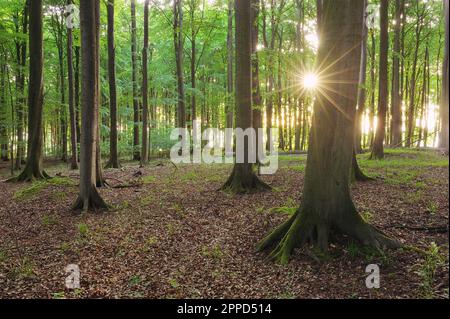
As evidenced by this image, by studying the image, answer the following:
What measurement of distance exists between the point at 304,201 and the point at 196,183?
23.9 feet

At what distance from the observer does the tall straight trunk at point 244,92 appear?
10.3 metres

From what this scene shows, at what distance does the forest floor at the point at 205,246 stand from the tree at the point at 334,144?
291mm

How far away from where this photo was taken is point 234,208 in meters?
8.70

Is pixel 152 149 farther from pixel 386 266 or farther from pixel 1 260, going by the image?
pixel 386 266

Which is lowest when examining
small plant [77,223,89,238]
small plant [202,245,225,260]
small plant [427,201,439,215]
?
small plant [202,245,225,260]

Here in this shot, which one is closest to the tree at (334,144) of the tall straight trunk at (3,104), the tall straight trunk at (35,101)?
the tall straight trunk at (35,101)

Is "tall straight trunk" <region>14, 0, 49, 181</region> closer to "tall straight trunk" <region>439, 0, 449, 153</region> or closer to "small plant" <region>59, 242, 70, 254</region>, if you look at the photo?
"small plant" <region>59, 242, 70, 254</region>

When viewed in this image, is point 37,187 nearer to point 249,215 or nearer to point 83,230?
point 83,230

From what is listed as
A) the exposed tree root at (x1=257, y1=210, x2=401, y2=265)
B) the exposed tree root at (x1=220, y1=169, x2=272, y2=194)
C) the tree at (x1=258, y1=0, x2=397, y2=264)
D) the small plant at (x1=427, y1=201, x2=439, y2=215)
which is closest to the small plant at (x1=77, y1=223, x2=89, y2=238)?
the exposed tree root at (x1=257, y1=210, x2=401, y2=265)

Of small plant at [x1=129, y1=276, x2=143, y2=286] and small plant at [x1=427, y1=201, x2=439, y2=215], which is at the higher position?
small plant at [x1=427, y1=201, x2=439, y2=215]

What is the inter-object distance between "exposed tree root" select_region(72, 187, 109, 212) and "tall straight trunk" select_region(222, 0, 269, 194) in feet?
12.7

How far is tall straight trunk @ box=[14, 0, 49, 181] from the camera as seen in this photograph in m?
12.7

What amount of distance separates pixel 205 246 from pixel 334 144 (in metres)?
3.11
